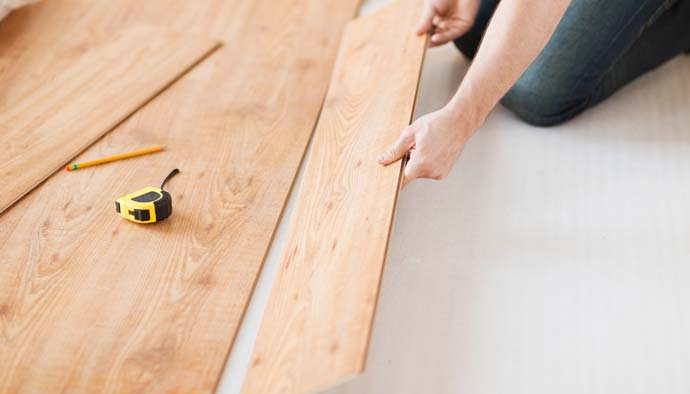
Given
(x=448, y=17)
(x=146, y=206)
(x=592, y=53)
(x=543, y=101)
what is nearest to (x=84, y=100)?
(x=146, y=206)

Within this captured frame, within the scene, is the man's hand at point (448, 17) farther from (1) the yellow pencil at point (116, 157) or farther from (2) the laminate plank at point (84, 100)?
(1) the yellow pencil at point (116, 157)

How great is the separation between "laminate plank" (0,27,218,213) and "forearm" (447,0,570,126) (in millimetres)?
1035

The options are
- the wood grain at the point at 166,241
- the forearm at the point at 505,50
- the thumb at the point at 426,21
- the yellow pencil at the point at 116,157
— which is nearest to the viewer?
the wood grain at the point at 166,241

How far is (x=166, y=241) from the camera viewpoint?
5.98 ft

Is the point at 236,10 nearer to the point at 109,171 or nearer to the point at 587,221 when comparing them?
the point at 109,171

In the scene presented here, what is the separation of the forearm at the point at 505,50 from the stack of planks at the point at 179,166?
23 cm

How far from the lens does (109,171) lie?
203cm

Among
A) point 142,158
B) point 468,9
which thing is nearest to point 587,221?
point 468,9

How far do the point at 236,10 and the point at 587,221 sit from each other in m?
1.55

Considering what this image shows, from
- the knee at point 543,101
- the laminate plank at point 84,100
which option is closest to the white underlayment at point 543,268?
the knee at point 543,101

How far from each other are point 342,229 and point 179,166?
1.95 ft

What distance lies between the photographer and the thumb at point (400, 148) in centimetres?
183

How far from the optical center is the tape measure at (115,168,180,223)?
1.82 metres

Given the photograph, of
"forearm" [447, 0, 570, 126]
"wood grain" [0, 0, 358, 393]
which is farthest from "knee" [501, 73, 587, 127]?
"wood grain" [0, 0, 358, 393]
